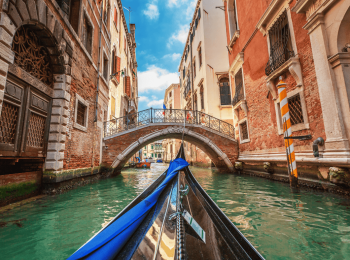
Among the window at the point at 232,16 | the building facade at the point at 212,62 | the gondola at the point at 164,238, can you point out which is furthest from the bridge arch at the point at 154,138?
the gondola at the point at 164,238

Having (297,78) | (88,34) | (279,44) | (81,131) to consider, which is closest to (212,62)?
(279,44)

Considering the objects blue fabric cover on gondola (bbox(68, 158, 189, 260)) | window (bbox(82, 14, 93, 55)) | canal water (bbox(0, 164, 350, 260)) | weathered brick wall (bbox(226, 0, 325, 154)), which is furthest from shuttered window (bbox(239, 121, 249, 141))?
blue fabric cover on gondola (bbox(68, 158, 189, 260))

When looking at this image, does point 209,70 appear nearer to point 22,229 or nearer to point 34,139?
point 34,139

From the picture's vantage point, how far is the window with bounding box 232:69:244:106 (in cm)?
787

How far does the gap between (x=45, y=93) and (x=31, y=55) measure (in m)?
0.76

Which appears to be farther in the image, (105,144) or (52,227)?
(105,144)

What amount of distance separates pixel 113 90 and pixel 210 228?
959cm

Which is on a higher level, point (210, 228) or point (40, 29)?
point (40, 29)

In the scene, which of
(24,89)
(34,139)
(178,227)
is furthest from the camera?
(34,139)

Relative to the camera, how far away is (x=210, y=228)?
4.20 feet

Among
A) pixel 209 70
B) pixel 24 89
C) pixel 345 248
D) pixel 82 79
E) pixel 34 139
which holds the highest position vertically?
pixel 209 70

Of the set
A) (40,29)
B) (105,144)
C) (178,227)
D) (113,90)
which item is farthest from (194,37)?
(178,227)

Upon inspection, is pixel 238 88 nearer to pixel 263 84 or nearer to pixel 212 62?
pixel 263 84

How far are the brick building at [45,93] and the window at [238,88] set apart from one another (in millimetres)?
5716
